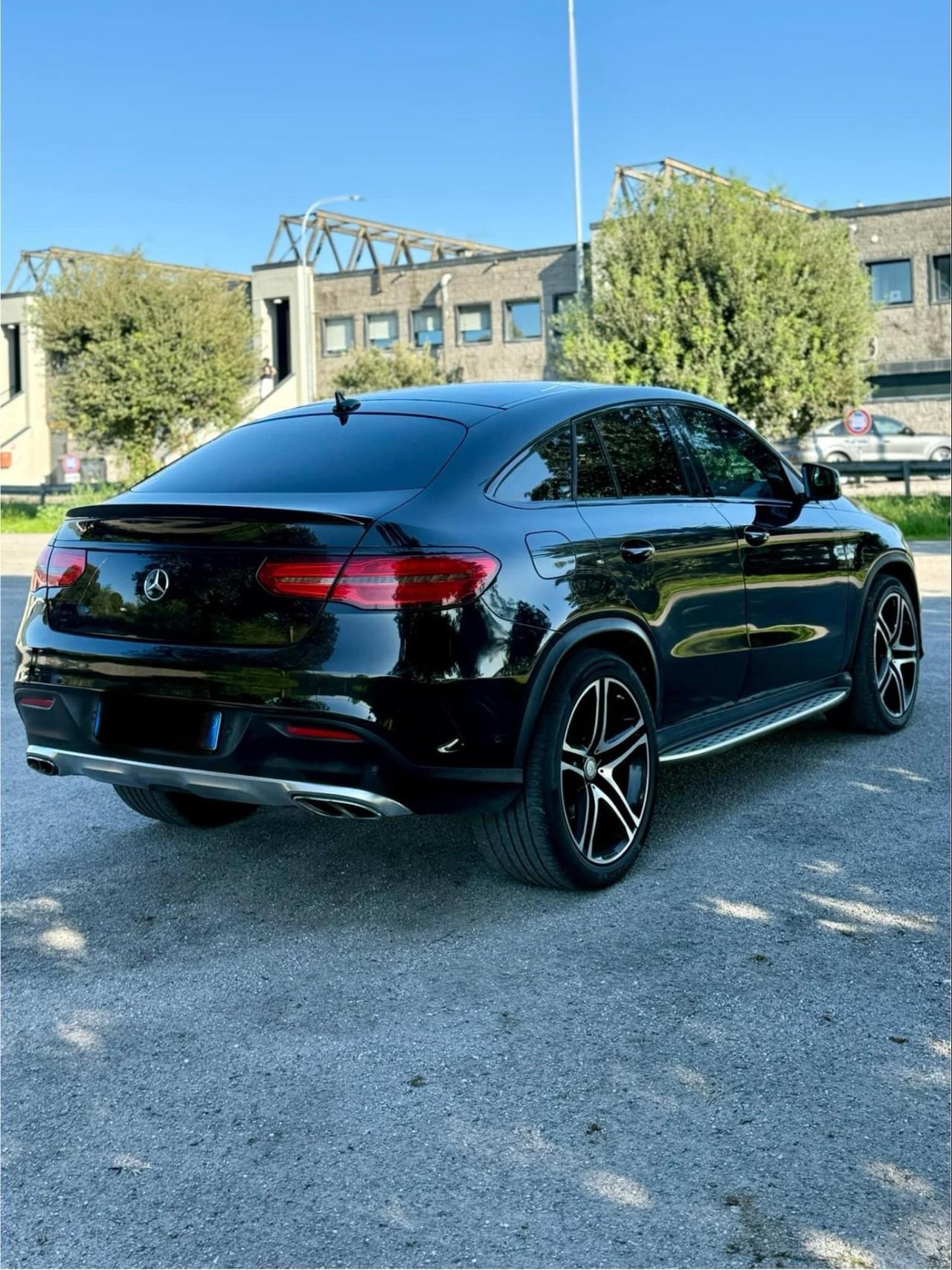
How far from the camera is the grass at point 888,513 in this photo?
2075 cm

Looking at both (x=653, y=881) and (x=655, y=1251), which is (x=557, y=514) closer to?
(x=653, y=881)

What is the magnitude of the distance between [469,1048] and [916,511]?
20676mm

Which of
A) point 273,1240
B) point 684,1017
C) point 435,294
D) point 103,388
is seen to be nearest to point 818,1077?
point 684,1017

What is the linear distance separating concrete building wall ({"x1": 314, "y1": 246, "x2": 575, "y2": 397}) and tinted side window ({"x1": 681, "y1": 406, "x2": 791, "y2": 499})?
144 ft

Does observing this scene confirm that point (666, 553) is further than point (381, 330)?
No

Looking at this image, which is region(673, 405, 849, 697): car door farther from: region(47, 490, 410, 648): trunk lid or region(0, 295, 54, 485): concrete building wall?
region(0, 295, 54, 485): concrete building wall

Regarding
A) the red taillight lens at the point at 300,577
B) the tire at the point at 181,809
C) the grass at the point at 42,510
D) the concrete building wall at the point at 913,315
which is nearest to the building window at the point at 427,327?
the concrete building wall at the point at 913,315

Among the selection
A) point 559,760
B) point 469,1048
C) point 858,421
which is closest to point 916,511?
point 858,421

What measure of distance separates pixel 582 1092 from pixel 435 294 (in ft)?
172

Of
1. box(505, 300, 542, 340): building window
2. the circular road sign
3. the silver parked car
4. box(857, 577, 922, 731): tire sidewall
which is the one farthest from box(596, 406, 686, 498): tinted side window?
box(505, 300, 542, 340): building window

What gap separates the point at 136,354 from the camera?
34.1 meters

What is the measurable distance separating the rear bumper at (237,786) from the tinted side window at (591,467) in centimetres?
137

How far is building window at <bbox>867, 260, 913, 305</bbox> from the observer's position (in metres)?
45.8

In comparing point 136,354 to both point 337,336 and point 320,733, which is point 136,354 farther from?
point 320,733
